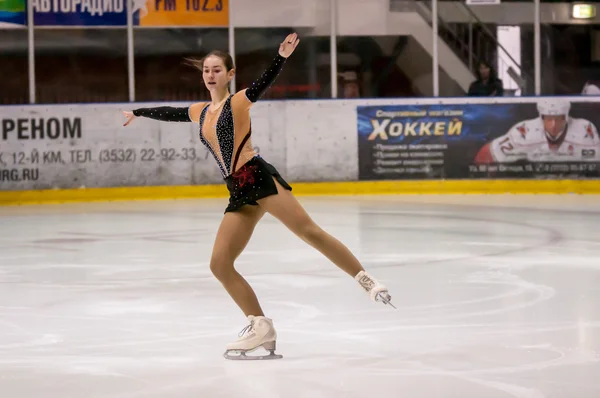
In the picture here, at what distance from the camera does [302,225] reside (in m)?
5.17

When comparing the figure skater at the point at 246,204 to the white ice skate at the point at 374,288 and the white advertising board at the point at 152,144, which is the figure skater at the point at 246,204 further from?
the white advertising board at the point at 152,144

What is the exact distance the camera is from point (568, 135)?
16516 mm

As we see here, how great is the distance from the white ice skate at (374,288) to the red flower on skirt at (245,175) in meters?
0.64

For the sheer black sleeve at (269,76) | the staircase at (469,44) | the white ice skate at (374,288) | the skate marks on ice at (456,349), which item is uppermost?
the staircase at (469,44)

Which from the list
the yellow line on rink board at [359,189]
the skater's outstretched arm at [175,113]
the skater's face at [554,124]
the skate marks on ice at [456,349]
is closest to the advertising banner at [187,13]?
the yellow line on rink board at [359,189]

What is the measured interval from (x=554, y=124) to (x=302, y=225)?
39.3ft

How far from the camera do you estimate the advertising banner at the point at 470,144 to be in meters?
16.4

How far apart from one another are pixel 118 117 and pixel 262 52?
10.3ft

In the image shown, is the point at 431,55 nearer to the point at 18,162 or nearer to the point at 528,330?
the point at 18,162

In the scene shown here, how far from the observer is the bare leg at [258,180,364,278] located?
5172mm

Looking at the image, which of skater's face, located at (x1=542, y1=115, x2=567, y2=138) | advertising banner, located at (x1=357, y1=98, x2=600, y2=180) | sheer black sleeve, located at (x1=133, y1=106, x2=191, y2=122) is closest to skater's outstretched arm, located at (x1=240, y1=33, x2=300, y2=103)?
sheer black sleeve, located at (x1=133, y1=106, x2=191, y2=122)

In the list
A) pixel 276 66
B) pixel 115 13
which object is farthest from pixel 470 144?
pixel 276 66

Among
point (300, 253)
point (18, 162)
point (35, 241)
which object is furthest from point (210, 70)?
point (18, 162)

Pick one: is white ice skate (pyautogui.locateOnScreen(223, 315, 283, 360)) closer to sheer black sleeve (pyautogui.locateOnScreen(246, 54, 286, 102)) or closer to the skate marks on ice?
the skate marks on ice
